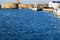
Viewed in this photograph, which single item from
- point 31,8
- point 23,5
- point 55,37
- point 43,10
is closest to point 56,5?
point 43,10

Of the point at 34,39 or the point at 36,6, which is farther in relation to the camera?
the point at 36,6

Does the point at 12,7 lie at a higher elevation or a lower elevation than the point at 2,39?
lower

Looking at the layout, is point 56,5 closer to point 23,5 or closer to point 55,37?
point 23,5

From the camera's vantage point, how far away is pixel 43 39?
26.9 meters

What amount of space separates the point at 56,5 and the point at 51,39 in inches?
1544

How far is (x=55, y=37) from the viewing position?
2836cm

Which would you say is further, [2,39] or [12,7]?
[12,7]

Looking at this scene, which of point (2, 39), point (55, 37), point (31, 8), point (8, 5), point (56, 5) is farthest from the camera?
point (8, 5)

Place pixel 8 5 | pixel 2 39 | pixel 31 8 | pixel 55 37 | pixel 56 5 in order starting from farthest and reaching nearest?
pixel 8 5 → pixel 31 8 → pixel 56 5 → pixel 55 37 → pixel 2 39

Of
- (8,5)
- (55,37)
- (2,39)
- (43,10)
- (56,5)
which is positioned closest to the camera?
(2,39)

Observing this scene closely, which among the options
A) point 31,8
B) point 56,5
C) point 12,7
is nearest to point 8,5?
point 12,7

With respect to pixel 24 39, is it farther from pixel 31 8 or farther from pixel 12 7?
pixel 12 7

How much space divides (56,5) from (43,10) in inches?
288

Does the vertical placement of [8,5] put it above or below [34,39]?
below
